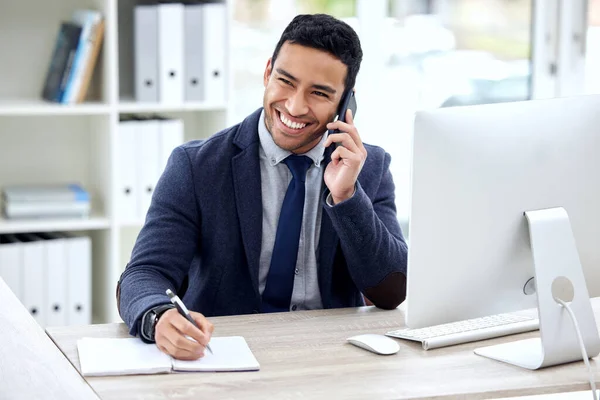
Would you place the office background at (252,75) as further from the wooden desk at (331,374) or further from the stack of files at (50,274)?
the wooden desk at (331,374)

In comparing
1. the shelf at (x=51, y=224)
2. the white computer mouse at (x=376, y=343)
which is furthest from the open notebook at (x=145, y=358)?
the shelf at (x=51, y=224)

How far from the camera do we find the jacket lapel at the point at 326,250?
84.0 inches

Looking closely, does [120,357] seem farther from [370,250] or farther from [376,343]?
[370,250]

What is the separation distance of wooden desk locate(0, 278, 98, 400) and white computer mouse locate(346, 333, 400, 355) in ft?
1.67

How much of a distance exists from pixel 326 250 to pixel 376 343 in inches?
14.8

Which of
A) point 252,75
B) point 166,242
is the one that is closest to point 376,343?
point 166,242

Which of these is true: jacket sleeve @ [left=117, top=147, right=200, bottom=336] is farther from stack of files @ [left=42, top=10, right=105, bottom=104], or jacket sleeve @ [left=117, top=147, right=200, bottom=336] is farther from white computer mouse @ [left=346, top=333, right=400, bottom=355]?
stack of files @ [left=42, top=10, right=105, bottom=104]

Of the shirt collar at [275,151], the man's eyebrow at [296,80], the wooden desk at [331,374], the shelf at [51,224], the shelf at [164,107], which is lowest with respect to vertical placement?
Answer: the shelf at [51,224]

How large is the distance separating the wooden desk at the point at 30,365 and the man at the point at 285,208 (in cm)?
26

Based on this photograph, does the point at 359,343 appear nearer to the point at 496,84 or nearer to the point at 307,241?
the point at 307,241

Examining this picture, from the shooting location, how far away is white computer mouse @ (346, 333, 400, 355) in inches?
70.1

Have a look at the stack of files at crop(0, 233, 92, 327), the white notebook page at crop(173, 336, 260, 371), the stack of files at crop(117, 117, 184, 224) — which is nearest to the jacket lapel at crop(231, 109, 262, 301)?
the white notebook page at crop(173, 336, 260, 371)

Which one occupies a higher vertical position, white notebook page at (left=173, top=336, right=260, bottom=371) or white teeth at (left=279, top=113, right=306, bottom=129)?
white teeth at (left=279, top=113, right=306, bottom=129)

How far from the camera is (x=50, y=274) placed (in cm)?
329
